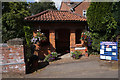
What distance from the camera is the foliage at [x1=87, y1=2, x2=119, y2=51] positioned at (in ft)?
21.5

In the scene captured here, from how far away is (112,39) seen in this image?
272 inches

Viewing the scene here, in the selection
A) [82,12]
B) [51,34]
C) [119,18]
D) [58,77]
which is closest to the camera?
[58,77]

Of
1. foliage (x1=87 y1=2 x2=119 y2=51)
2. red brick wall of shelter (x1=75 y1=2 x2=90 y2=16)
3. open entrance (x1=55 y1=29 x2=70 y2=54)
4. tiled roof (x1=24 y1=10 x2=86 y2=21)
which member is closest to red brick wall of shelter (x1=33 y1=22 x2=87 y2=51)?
tiled roof (x1=24 y1=10 x2=86 y2=21)

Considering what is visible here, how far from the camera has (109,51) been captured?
623 cm

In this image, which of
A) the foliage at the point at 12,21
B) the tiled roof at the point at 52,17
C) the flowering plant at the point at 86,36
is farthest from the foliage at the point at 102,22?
the foliage at the point at 12,21

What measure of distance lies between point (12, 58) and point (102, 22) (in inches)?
235

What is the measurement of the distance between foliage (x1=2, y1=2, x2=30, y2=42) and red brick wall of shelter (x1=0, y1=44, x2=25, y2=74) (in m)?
9.41

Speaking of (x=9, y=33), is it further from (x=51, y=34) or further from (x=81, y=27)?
(x=81, y=27)

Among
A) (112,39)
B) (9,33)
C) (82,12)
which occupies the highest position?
(82,12)

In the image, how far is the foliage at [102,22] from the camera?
657 cm

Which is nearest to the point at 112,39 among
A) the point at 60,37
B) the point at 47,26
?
the point at 47,26

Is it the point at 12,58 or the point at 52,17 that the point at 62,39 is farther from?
the point at 12,58

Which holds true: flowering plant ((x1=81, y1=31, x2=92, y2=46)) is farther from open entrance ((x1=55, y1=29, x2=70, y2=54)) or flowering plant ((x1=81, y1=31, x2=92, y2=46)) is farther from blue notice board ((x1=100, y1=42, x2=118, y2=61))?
open entrance ((x1=55, y1=29, x2=70, y2=54))

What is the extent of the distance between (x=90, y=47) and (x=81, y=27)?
184cm
